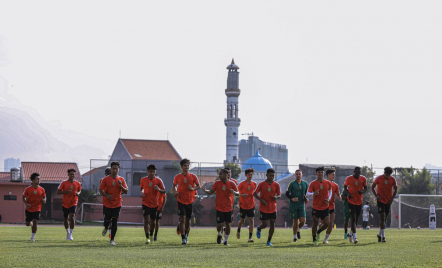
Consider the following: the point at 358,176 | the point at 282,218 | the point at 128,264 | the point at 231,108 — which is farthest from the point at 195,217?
the point at 231,108

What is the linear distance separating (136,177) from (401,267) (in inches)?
2309

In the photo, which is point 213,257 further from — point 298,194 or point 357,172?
point 357,172

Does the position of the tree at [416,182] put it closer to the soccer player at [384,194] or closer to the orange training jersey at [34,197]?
the soccer player at [384,194]

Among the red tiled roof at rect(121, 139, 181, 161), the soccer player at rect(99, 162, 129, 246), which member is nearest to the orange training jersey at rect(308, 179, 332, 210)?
the soccer player at rect(99, 162, 129, 246)

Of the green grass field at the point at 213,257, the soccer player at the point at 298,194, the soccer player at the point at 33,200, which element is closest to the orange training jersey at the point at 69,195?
the soccer player at the point at 33,200

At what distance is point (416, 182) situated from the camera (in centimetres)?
6812

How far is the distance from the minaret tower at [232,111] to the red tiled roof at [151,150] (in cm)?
5843

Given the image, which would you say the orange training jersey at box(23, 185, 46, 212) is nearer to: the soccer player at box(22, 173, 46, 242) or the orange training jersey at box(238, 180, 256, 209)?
the soccer player at box(22, 173, 46, 242)

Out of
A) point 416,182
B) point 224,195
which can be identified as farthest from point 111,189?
point 416,182

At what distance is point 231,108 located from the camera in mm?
145625

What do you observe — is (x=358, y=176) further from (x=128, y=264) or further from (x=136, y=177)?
(x=136, y=177)

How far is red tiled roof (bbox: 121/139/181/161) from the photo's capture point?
80.4 metres

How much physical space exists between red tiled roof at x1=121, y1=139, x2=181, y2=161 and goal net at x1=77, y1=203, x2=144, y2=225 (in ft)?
54.3

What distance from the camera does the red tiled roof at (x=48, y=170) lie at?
76.1m
